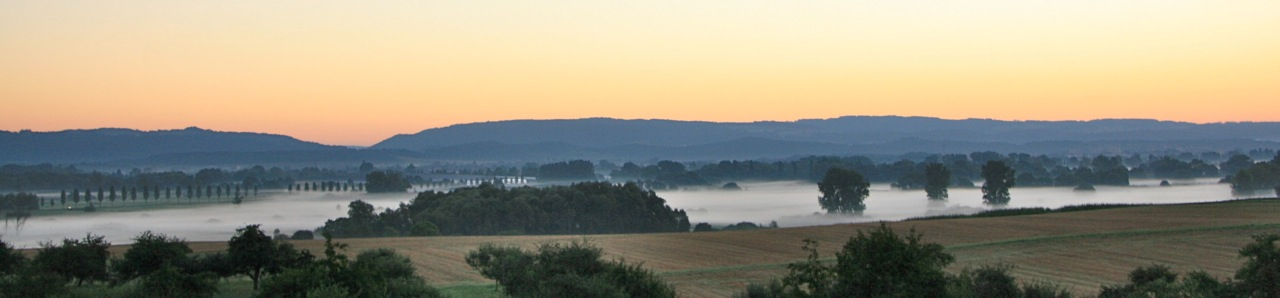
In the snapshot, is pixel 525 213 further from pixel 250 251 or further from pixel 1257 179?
pixel 1257 179

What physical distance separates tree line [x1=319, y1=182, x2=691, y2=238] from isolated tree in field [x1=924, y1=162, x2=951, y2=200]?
63093 millimetres

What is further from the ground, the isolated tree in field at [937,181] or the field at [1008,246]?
the isolated tree in field at [937,181]

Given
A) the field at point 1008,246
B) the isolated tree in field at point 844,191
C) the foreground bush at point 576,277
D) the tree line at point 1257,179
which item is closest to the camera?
the foreground bush at point 576,277

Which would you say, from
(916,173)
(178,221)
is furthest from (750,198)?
(178,221)

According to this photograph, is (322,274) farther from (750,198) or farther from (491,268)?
(750,198)

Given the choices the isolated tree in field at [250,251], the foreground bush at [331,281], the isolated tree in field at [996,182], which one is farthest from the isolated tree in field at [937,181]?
the foreground bush at [331,281]

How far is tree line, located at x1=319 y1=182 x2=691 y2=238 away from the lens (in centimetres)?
9675

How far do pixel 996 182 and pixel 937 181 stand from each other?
12.0 m

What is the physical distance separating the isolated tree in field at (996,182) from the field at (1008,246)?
75.5 meters

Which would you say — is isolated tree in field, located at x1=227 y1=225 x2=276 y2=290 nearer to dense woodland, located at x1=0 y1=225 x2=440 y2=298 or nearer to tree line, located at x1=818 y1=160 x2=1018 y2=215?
dense woodland, located at x1=0 y1=225 x2=440 y2=298

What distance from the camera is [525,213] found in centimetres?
10231

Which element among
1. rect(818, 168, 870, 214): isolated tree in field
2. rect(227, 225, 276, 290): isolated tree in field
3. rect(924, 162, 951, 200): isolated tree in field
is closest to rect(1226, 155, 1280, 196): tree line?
rect(924, 162, 951, 200): isolated tree in field

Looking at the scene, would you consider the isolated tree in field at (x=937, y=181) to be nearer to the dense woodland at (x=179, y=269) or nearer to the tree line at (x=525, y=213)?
the tree line at (x=525, y=213)

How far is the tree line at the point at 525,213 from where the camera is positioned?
96750 mm
